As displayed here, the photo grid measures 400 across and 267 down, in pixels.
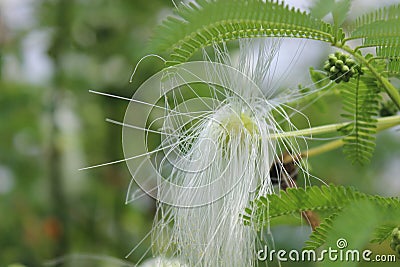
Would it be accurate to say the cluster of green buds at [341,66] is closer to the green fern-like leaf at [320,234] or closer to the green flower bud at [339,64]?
the green flower bud at [339,64]

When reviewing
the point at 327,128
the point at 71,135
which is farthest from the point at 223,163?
the point at 71,135

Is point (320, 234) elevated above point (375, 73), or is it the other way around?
point (375, 73)

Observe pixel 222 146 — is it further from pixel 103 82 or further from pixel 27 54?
pixel 27 54

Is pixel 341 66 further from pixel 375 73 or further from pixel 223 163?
pixel 223 163

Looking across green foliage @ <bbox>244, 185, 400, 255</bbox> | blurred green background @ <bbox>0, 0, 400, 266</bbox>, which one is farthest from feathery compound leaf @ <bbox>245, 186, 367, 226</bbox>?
blurred green background @ <bbox>0, 0, 400, 266</bbox>

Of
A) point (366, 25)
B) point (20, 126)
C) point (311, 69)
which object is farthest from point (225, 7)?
point (20, 126)

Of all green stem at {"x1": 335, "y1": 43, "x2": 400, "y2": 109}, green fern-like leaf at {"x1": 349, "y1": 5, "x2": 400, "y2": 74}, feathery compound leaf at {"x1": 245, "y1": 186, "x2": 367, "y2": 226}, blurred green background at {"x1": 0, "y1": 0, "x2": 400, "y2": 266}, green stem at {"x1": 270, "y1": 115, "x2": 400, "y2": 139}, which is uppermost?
green fern-like leaf at {"x1": 349, "y1": 5, "x2": 400, "y2": 74}

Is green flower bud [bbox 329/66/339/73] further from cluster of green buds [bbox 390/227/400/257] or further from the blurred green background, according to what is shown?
the blurred green background
